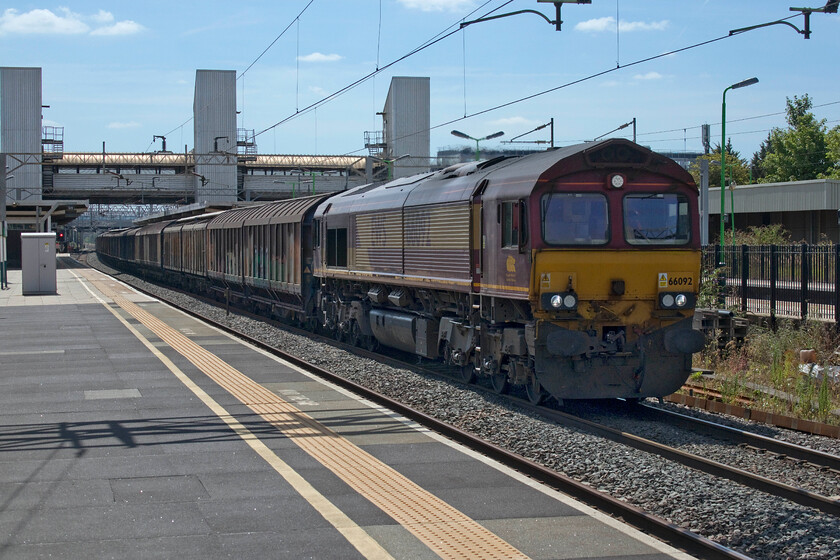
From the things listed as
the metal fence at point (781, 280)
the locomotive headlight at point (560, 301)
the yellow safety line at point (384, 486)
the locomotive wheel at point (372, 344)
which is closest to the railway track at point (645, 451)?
the yellow safety line at point (384, 486)

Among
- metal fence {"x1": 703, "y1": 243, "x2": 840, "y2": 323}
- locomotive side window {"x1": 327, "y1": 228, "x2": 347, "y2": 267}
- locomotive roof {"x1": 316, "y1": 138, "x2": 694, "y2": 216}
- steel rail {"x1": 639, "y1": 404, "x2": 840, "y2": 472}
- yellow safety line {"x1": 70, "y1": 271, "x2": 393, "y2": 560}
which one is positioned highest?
locomotive roof {"x1": 316, "y1": 138, "x2": 694, "y2": 216}

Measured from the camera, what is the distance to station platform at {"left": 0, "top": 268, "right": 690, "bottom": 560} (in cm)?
656

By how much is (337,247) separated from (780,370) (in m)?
9.60

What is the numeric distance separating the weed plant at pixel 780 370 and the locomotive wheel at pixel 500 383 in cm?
320

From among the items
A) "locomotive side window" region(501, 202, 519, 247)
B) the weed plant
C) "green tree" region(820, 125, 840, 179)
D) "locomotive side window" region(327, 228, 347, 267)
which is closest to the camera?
"locomotive side window" region(501, 202, 519, 247)

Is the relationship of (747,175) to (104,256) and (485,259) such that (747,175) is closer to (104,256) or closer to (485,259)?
(104,256)

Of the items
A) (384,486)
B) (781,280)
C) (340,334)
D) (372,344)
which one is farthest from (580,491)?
(781,280)

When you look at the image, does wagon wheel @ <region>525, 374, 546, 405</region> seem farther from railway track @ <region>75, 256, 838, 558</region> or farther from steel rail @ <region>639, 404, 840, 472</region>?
steel rail @ <region>639, 404, 840, 472</region>

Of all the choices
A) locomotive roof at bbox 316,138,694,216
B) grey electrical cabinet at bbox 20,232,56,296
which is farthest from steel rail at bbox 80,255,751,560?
grey electrical cabinet at bbox 20,232,56,296

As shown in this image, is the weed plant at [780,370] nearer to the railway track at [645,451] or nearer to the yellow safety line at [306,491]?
the railway track at [645,451]

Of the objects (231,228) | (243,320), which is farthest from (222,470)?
(231,228)

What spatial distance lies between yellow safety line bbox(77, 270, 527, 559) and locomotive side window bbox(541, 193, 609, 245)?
3.75 metres

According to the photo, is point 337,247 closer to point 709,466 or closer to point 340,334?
point 340,334

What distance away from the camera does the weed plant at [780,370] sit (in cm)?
1255
